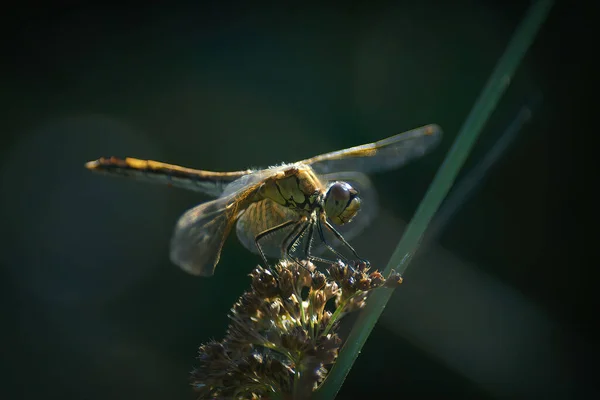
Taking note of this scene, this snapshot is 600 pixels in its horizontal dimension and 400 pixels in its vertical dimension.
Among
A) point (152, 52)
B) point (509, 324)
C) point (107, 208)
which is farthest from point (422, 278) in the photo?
point (152, 52)

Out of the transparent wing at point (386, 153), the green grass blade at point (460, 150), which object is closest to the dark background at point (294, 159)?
the transparent wing at point (386, 153)

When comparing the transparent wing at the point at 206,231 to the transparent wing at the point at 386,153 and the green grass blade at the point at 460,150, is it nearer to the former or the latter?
the transparent wing at the point at 386,153

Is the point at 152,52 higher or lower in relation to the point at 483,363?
higher

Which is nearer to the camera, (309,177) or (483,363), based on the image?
(309,177)

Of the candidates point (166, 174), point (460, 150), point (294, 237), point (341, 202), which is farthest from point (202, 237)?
point (460, 150)

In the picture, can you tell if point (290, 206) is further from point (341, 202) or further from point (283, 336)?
point (283, 336)

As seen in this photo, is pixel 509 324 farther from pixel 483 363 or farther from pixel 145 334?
pixel 145 334
